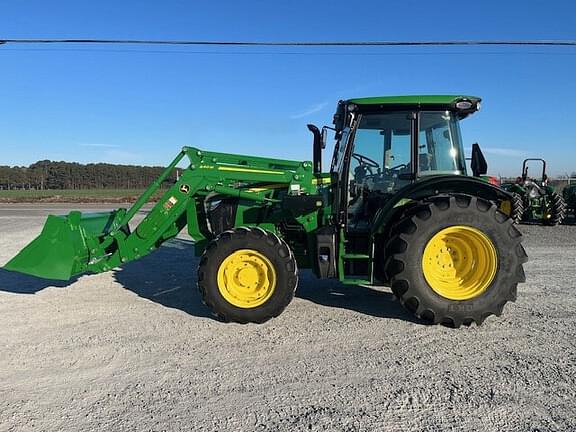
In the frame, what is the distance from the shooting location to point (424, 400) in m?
3.21

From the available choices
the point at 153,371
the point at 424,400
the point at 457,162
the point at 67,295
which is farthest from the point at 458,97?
the point at 67,295

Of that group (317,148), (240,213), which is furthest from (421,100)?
(240,213)

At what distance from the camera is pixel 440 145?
523 centimetres

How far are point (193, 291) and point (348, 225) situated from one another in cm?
245

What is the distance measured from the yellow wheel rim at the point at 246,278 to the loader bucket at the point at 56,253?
1.74 meters

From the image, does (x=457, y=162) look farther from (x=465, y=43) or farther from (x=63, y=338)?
(x=465, y=43)

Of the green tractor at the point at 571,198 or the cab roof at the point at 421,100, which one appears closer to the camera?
the cab roof at the point at 421,100

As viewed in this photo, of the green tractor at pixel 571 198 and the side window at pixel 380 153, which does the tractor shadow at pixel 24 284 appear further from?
the green tractor at pixel 571 198

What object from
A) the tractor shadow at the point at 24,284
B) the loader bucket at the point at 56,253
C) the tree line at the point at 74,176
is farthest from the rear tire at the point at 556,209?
the tree line at the point at 74,176

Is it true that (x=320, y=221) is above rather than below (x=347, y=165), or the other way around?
below

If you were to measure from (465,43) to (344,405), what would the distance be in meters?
10.0

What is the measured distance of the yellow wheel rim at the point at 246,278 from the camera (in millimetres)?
4887

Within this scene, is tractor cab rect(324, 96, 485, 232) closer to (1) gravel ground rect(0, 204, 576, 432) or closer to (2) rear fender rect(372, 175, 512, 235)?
(2) rear fender rect(372, 175, 512, 235)

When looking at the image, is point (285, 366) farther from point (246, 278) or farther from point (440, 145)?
point (440, 145)
